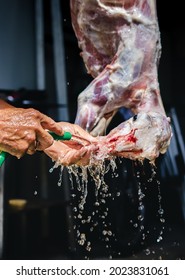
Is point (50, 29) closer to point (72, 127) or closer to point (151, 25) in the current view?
point (151, 25)

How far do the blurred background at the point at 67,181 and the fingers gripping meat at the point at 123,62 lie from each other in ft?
3.28

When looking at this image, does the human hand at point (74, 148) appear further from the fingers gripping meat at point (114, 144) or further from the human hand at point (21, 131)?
the human hand at point (21, 131)

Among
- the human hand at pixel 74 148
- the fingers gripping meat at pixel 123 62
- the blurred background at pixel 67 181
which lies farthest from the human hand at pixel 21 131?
the blurred background at pixel 67 181

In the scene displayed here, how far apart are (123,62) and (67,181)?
1209mm

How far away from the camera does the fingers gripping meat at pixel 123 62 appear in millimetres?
1220

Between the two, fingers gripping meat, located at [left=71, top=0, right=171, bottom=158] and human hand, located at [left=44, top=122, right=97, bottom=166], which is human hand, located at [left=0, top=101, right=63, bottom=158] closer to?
human hand, located at [left=44, top=122, right=97, bottom=166]

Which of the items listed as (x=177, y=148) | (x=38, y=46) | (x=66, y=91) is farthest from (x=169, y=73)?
(x=38, y=46)

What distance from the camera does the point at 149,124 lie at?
113cm

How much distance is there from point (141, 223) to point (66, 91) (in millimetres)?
749

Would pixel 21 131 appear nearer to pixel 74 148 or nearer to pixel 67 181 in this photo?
pixel 74 148

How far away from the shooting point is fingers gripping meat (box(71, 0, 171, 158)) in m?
1.22

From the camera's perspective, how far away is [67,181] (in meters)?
2.35
